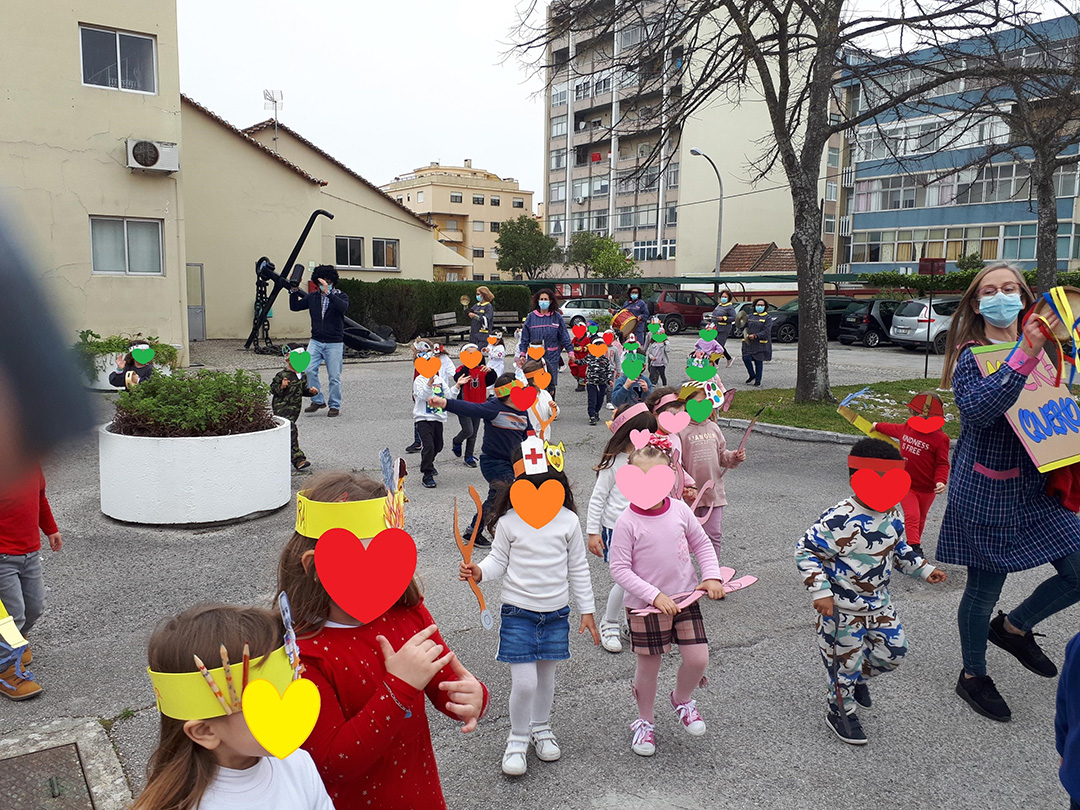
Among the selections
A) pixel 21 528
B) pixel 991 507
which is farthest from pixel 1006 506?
pixel 21 528

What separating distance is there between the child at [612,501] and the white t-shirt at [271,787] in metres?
2.68

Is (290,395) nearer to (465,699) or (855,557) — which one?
(855,557)

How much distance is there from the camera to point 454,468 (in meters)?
8.69

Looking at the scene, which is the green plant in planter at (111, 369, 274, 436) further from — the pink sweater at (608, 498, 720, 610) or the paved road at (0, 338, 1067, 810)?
the pink sweater at (608, 498, 720, 610)

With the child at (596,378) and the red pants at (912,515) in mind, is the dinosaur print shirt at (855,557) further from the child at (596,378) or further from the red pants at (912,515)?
the child at (596,378)

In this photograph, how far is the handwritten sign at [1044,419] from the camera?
346cm

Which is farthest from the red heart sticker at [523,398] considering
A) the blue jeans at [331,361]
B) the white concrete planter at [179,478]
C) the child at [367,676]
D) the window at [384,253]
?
the window at [384,253]

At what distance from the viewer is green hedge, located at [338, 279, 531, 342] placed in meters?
24.0

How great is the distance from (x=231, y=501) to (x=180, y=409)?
824mm

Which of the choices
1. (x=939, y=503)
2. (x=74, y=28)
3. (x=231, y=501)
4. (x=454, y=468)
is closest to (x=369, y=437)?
(x=454, y=468)

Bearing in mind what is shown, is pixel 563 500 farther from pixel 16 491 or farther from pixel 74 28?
pixel 74 28

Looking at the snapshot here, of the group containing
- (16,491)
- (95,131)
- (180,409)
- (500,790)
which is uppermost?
(95,131)

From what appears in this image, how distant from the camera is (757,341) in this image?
50.3ft

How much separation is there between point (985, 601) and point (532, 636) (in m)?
2.13
